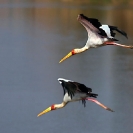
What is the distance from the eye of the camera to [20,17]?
76.5ft

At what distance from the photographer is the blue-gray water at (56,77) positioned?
29.6ft

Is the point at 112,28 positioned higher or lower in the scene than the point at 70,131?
higher

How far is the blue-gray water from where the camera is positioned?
902 cm

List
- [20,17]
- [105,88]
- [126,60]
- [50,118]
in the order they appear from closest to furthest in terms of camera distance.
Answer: [50,118]
[105,88]
[126,60]
[20,17]

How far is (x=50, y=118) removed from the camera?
9297 mm

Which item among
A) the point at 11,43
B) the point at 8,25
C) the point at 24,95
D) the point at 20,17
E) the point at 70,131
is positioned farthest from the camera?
the point at 20,17

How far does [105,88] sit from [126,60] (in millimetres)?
3109

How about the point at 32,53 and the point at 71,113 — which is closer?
the point at 71,113

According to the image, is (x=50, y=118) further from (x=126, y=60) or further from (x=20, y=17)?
(x=20, y=17)

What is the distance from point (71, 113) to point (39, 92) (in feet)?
4.48

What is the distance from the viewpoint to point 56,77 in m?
12.0

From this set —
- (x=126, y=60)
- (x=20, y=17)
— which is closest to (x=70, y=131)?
(x=126, y=60)

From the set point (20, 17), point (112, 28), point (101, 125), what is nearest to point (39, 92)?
point (101, 125)

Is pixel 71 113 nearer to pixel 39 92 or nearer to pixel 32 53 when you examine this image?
pixel 39 92
